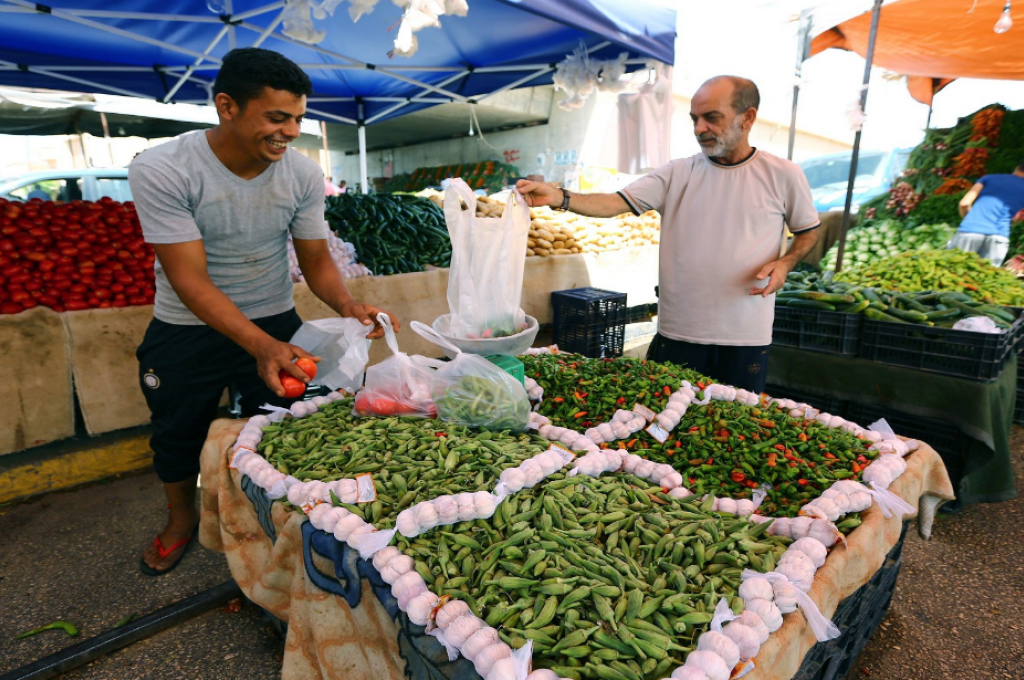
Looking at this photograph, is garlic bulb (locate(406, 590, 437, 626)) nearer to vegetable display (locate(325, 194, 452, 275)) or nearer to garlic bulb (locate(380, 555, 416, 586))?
garlic bulb (locate(380, 555, 416, 586))

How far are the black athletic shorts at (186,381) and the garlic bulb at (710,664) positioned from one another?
6.97 feet

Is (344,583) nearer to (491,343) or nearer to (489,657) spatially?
(489,657)

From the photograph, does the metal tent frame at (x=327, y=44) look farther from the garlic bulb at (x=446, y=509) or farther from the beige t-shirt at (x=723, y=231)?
the garlic bulb at (x=446, y=509)

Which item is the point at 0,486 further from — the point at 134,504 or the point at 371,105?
the point at 371,105

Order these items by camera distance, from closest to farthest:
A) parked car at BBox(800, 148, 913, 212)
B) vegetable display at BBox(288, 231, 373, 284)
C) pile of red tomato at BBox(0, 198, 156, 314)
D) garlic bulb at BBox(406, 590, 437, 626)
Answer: garlic bulb at BBox(406, 590, 437, 626) < pile of red tomato at BBox(0, 198, 156, 314) < vegetable display at BBox(288, 231, 373, 284) < parked car at BBox(800, 148, 913, 212)

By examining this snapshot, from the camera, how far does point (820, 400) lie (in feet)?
12.9

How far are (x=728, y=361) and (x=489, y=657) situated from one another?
2.25m

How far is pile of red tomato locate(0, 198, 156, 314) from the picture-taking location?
3418mm

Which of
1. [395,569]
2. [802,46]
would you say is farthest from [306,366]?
[802,46]

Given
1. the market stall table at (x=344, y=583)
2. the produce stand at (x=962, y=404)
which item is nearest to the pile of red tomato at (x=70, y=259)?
the market stall table at (x=344, y=583)

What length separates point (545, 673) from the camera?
1.04 m

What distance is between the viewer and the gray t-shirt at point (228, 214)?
1988mm

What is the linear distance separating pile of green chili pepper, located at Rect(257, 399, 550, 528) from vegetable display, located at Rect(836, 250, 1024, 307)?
3.95 m

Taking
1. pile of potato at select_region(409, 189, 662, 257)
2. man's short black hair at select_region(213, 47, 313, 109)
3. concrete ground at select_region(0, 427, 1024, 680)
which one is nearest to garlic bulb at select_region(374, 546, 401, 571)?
concrete ground at select_region(0, 427, 1024, 680)
